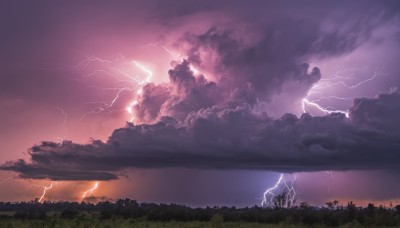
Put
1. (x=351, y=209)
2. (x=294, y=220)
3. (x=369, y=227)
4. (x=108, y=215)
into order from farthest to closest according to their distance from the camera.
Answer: (x=108, y=215) → (x=351, y=209) → (x=294, y=220) → (x=369, y=227)

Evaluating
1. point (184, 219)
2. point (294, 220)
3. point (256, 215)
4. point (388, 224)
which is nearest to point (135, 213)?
point (184, 219)

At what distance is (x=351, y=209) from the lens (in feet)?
264

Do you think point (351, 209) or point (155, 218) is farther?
point (155, 218)

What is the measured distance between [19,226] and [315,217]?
44.7 m

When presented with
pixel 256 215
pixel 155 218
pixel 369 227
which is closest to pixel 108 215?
pixel 155 218

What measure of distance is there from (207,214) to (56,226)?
48.5m

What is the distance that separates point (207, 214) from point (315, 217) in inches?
917

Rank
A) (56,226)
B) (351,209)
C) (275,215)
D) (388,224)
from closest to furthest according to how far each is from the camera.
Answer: (56,226)
(388,224)
(351,209)
(275,215)

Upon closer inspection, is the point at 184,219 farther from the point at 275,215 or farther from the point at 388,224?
the point at 388,224

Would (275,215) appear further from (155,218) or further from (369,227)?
(369,227)

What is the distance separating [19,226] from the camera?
4956 centimetres

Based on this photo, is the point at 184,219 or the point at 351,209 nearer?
Answer: the point at 351,209

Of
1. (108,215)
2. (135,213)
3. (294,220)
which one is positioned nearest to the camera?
(294,220)

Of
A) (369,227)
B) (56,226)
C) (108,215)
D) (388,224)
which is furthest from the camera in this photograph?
(108,215)
